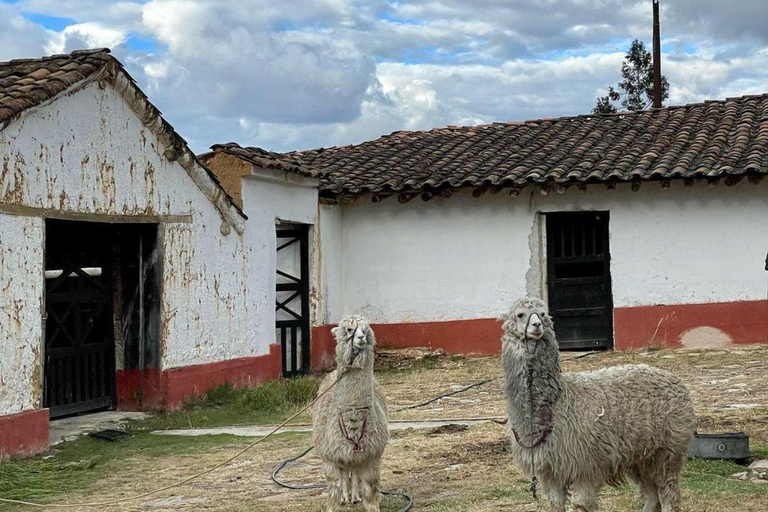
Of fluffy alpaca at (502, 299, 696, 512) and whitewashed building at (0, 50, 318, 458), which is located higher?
whitewashed building at (0, 50, 318, 458)

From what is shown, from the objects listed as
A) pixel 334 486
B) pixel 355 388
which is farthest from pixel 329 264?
pixel 334 486

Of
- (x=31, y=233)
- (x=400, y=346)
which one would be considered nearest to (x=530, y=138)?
(x=400, y=346)

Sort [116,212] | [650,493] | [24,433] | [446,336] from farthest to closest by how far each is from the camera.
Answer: [446,336]
[116,212]
[24,433]
[650,493]

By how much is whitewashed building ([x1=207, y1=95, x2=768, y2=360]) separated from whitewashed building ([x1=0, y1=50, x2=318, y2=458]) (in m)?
3.08

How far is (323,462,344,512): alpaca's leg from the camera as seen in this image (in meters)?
7.73

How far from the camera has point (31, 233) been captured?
10766 millimetres

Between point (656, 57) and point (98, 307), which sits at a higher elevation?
point (656, 57)

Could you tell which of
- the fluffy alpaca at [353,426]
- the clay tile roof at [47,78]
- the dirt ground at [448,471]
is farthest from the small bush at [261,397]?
the fluffy alpaca at [353,426]

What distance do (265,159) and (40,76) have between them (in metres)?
4.99

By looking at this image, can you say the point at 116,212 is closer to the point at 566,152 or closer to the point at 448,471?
the point at 448,471

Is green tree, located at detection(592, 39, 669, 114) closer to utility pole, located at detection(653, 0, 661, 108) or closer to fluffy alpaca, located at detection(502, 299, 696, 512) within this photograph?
utility pole, located at detection(653, 0, 661, 108)

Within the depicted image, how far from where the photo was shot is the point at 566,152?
18953mm

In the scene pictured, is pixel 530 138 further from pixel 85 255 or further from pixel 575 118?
pixel 85 255

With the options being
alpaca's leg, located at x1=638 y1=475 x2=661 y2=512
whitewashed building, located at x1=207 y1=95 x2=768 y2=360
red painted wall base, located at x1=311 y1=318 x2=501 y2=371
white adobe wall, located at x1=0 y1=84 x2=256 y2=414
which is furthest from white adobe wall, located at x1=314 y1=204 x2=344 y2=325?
alpaca's leg, located at x1=638 y1=475 x2=661 y2=512
